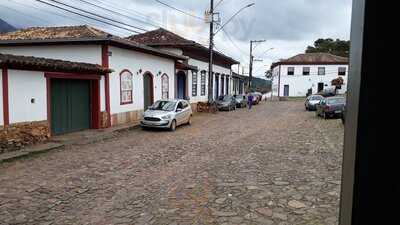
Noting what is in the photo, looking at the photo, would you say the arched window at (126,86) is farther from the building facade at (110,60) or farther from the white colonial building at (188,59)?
the white colonial building at (188,59)

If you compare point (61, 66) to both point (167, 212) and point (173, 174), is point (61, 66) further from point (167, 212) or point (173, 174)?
point (167, 212)

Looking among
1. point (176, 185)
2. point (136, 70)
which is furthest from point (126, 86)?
point (176, 185)

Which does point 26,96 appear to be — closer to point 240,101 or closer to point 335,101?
point 335,101

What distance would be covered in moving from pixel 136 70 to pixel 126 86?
1484 mm

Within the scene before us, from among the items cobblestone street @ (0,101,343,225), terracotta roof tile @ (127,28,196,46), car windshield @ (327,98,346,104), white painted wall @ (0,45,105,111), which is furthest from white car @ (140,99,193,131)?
car windshield @ (327,98,346,104)

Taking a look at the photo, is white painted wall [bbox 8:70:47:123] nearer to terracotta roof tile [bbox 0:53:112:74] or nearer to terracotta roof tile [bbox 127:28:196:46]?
terracotta roof tile [bbox 0:53:112:74]

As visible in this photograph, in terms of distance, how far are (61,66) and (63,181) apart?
785 centimetres

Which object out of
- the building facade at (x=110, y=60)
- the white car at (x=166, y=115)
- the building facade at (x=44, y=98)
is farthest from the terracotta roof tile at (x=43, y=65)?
the white car at (x=166, y=115)

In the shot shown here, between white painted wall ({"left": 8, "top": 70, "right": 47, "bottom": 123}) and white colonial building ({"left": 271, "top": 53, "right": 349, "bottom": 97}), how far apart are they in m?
58.9

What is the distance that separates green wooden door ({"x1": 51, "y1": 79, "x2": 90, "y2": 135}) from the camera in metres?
15.4

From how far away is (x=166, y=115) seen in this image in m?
18.4

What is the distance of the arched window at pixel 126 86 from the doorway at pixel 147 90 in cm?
191

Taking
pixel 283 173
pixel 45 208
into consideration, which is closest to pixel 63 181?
pixel 45 208

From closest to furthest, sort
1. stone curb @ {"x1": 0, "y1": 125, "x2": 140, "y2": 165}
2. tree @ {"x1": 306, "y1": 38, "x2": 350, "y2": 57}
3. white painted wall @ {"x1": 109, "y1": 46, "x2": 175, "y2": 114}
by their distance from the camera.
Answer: stone curb @ {"x1": 0, "y1": 125, "x2": 140, "y2": 165}, white painted wall @ {"x1": 109, "y1": 46, "x2": 175, "y2": 114}, tree @ {"x1": 306, "y1": 38, "x2": 350, "y2": 57}
